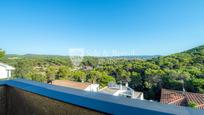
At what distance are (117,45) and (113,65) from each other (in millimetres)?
3830

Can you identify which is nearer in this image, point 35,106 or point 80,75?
point 35,106

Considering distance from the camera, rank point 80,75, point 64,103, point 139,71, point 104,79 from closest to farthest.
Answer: point 64,103 < point 139,71 < point 104,79 < point 80,75

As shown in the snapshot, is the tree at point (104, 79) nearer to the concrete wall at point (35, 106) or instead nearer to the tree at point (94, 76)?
the tree at point (94, 76)

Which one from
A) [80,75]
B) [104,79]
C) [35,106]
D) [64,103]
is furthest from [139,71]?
[64,103]

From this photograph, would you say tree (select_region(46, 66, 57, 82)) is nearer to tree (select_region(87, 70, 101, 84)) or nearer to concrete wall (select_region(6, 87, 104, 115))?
tree (select_region(87, 70, 101, 84))

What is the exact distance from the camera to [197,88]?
1575 centimetres

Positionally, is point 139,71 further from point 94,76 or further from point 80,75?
point 80,75

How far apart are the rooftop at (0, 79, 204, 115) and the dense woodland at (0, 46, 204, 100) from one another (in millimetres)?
13086

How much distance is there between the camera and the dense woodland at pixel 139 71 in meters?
16.0

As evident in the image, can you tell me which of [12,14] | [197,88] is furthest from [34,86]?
[197,88]


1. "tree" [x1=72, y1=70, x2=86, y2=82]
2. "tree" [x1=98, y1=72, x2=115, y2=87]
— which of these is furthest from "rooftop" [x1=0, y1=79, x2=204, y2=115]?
Answer: "tree" [x1=72, y1=70, x2=86, y2=82]

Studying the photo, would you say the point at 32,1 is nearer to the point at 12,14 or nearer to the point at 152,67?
the point at 12,14

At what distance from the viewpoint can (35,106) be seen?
4.82 feet

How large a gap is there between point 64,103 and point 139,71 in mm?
19090
